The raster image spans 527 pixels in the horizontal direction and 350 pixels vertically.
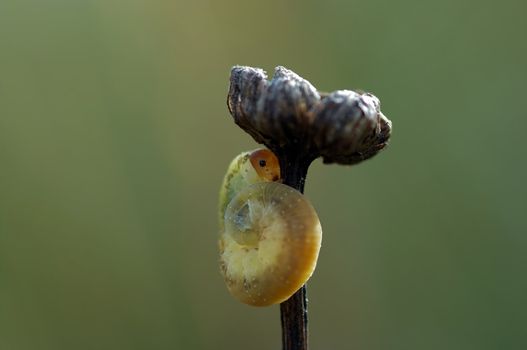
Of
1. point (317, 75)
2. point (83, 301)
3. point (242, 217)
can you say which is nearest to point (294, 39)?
point (317, 75)

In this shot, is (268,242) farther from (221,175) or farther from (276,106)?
(221,175)

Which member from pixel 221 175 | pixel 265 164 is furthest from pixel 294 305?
pixel 221 175

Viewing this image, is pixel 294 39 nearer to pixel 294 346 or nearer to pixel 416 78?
pixel 416 78

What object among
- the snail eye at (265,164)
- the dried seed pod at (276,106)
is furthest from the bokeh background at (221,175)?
the dried seed pod at (276,106)

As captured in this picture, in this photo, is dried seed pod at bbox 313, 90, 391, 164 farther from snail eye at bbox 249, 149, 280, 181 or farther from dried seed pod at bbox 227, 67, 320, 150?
snail eye at bbox 249, 149, 280, 181

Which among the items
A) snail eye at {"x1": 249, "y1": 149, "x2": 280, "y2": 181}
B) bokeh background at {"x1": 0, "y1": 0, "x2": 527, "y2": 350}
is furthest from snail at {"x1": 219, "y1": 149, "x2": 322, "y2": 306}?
bokeh background at {"x1": 0, "y1": 0, "x2": 527, "y2": 350}

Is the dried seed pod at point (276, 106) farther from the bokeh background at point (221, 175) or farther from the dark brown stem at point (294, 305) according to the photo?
the bokeh background at point (221, 175)
